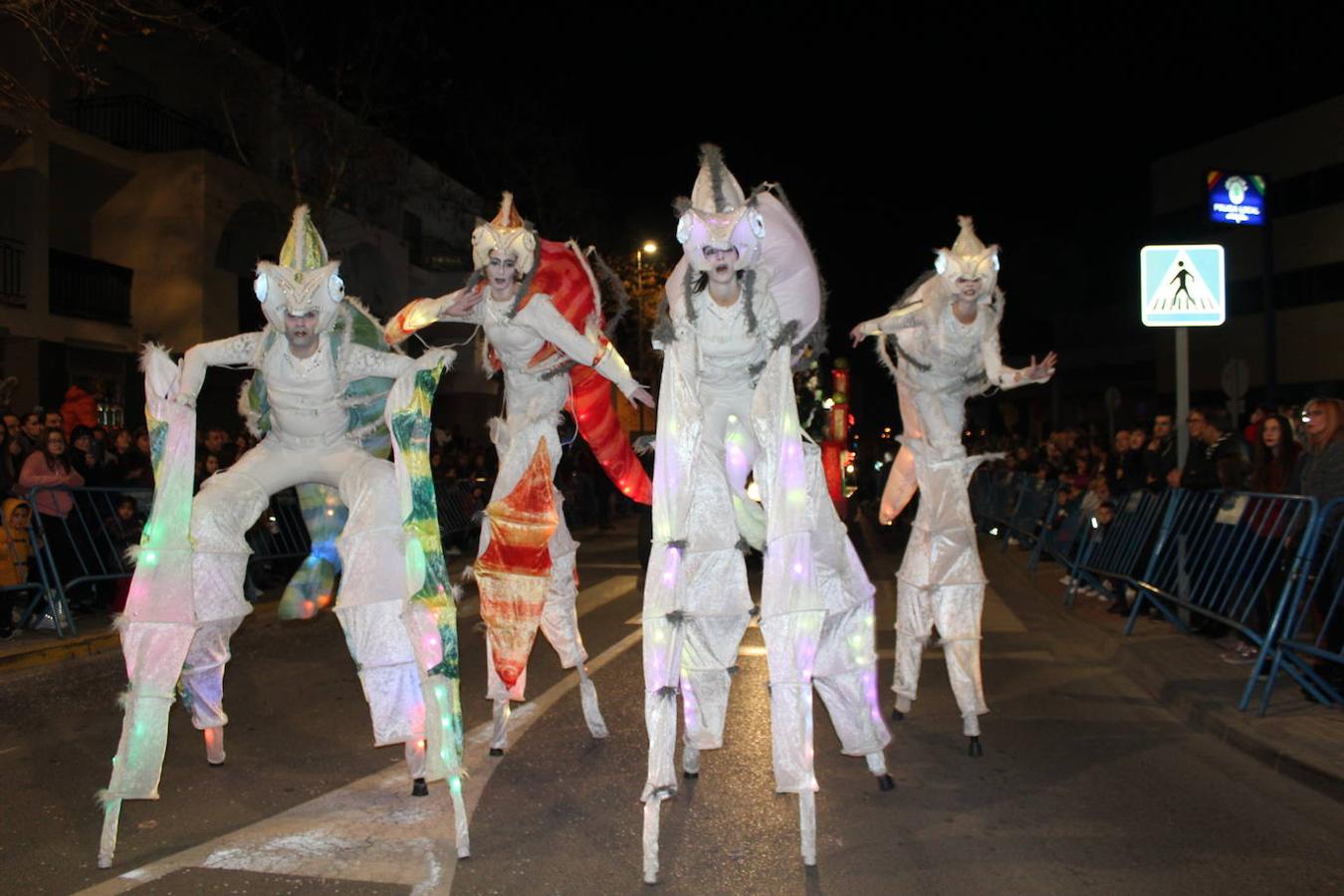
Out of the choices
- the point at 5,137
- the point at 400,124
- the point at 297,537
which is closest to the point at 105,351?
the point at 5,137

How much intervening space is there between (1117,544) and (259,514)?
28.2 ft

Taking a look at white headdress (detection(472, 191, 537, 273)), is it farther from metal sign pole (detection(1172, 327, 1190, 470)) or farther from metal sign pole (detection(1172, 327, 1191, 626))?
metal sign pole (detection(1172, 327, 1190, 470))

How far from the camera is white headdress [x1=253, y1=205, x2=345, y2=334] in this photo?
17.7ft

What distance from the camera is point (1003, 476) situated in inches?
812

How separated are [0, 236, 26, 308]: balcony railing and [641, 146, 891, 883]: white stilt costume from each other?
57.0 ft

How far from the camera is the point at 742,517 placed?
17.1 feet

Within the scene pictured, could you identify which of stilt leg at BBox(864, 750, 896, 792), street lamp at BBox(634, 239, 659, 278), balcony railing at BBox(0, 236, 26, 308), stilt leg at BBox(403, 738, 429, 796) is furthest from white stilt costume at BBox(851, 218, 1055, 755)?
street lamp at BBox(634, 239, 659, 278)

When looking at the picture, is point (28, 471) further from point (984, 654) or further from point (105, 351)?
point (105, 351)

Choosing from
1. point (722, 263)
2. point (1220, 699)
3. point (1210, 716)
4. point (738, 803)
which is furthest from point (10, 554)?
point (1220, 699)

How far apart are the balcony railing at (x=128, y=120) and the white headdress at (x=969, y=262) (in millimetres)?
19933

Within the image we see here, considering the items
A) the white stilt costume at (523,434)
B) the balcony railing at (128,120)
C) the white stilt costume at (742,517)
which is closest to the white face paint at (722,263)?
the white stilt costume at (742,517)

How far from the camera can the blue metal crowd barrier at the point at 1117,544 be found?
1046 cm

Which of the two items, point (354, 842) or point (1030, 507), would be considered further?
point (1030, 507)

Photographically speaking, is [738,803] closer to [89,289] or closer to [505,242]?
[505,242]
